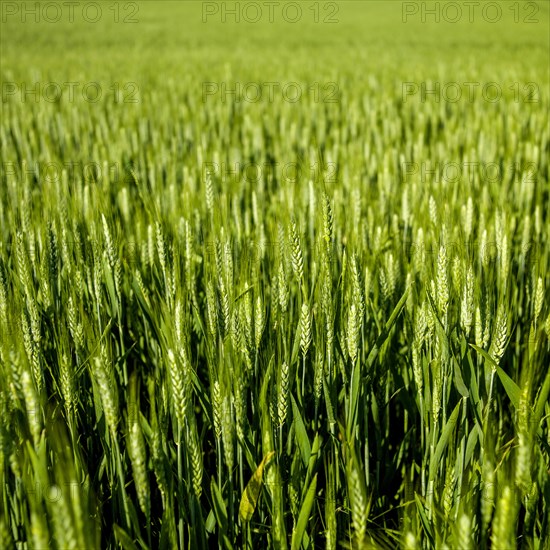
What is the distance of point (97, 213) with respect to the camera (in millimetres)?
1542

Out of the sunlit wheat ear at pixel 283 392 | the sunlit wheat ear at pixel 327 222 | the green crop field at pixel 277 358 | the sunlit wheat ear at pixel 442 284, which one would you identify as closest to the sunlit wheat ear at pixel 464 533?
the green crop field at pixel 277 358

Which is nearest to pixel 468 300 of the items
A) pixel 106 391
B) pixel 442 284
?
pixel 442 284

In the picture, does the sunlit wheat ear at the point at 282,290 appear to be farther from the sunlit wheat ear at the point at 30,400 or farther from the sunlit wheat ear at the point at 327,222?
the sunlit wheat ear at the point at 30,400

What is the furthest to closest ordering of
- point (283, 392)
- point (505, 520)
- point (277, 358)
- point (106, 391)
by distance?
point (277, 358) → point (283, 392) → point (106, 391) → point (505, 520)

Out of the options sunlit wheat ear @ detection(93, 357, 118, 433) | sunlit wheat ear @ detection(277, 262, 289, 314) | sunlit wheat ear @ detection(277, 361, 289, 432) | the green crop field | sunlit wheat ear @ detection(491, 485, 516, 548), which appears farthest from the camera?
sunlit wheat ear @ detection(277, 262, 289, 314)

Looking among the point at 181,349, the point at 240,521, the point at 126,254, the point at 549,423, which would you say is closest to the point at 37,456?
the point at 181,349

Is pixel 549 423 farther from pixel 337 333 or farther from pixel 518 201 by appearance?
pixel 518 201

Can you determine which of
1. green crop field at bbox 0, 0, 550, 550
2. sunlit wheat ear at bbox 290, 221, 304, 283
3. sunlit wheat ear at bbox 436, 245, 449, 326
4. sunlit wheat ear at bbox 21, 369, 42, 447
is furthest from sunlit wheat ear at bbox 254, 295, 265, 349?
sunlit wheat ear at bbox 21, 369, 42, 447

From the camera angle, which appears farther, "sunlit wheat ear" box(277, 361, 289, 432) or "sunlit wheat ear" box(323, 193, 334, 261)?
"sunlit wheat ear" box(323, 193, 334, 261)

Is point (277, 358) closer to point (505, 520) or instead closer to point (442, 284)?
point (442, 284)

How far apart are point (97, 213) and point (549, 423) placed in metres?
1.07

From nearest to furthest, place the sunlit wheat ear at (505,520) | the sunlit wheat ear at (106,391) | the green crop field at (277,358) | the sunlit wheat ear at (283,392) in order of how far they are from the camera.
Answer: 1. the sunlit wheat ear at (505,520)
2. the sunlit wheat ear at (106,391)
3. the green crop field at (277,358)
4. the sunlit wheat ear at (283,392)

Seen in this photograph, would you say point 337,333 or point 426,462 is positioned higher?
point 337,333

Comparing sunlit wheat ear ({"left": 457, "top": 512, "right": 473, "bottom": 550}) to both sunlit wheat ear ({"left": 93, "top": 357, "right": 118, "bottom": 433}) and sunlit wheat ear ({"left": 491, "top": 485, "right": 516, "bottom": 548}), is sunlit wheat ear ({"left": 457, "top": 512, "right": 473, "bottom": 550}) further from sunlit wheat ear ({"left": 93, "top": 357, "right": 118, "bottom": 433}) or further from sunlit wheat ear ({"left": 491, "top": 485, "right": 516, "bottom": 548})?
sunlit wheat ear ({"left": 93, "top": 357, "right": 118, "bottom": 433})
